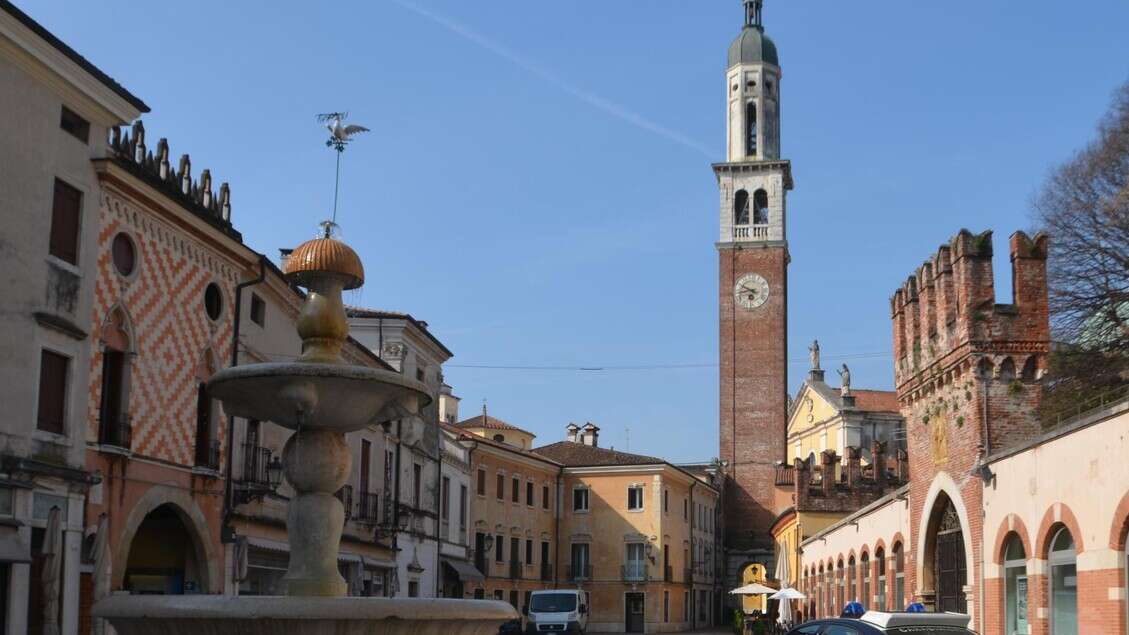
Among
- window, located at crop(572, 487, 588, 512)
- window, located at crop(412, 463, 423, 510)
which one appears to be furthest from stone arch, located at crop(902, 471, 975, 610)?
window, located at crop(572, 487, 588, 512)

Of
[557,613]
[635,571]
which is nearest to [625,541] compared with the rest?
[635,571]

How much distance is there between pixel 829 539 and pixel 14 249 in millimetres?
29806

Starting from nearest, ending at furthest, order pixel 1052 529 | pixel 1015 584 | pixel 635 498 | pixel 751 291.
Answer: pixel 1052 529, pixel 1015 584, pixel 635 498, pixel 751 291

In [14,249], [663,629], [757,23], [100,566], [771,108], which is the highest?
[757,23]

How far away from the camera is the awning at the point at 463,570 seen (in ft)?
143

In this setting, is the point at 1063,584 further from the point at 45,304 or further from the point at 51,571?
the point at 45,304

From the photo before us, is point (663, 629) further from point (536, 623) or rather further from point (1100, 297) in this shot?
point (1100, 297)

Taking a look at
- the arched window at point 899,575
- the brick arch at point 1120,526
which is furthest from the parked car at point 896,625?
the arched window at point 899,575

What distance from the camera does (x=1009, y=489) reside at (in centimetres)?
2055

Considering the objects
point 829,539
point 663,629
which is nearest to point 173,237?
point 829,539

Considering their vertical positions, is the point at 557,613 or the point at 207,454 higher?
the point at 207,454

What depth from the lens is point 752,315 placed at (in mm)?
76438

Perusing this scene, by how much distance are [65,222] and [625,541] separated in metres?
49.0

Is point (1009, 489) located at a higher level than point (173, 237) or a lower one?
lower
